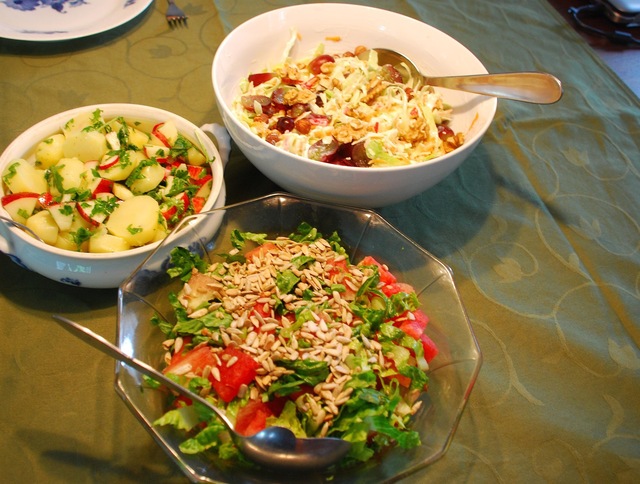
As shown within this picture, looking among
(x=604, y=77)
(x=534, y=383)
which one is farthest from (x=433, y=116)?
(x=604, y=77)

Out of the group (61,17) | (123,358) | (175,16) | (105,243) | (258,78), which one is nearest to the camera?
(123,358)

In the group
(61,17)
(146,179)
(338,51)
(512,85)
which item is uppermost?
(512,85)

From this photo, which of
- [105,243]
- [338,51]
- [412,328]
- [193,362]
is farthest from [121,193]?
[338,51]

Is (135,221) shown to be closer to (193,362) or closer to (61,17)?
(193,362)

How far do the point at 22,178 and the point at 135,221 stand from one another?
26 centimetres

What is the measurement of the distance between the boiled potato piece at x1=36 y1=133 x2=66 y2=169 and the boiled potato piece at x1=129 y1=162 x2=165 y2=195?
186 mm

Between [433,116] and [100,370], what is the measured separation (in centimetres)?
98

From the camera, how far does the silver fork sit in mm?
1715

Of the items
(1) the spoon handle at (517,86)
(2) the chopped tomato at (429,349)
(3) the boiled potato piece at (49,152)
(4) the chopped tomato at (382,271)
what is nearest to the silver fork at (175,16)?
(3) the boiled potato piece at (49,152)

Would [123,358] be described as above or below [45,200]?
above

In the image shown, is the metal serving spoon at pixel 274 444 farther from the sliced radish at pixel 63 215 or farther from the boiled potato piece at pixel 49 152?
the boiled potato piece at pixel 49 152

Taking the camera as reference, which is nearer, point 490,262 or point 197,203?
point 197,203

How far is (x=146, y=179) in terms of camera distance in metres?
1.06

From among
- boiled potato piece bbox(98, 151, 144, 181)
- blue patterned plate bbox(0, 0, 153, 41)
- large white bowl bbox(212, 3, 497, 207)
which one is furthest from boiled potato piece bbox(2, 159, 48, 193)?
blue patterned plate bbox(0, 0, 153, 41)
